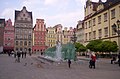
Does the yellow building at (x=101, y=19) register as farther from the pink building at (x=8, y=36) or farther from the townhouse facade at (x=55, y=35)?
the pink building at (x=8, y=36)

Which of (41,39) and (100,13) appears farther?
(41,39)

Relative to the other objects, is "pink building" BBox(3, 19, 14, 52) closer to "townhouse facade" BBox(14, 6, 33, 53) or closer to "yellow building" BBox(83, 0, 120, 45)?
"townhouse facade" BBox(14, 6, 33, 53)

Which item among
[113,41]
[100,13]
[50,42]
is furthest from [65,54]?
[50,42]

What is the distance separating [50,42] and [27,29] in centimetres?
1566

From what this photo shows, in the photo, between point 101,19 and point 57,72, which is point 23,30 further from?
Answer: point 57,72

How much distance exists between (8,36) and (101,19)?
65.7 metres

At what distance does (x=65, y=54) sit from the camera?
125ft

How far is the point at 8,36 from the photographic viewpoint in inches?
4550

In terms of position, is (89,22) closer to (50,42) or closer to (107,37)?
(107,37)

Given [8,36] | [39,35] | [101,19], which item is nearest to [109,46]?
[101,19]

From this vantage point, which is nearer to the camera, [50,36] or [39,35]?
[39,35]

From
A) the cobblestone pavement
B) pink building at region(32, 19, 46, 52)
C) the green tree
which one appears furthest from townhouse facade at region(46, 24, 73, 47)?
the cobblestone pavement

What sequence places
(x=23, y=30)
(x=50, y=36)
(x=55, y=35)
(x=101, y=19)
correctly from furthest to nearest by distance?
(x=55, y=35) → (x=50, y=36) → (x=23, y=30) → (x=101, y=19)

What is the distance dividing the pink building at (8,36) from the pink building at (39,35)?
35.9 ft
